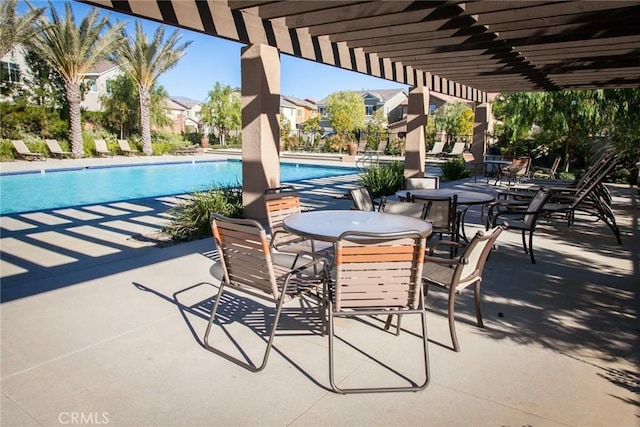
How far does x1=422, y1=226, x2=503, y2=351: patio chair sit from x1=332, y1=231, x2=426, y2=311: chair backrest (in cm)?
44

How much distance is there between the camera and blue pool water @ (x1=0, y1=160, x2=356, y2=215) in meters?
10.8

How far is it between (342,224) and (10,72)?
2610 cm

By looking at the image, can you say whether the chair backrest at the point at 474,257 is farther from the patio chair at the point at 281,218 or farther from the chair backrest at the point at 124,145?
the chair backrest at the point at 124,145

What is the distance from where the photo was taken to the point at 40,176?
15273 mm

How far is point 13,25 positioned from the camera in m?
18.3

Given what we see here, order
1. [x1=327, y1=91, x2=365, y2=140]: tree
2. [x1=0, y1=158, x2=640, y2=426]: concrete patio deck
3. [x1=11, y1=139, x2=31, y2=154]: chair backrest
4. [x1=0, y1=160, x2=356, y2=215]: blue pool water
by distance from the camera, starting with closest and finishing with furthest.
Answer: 1. [x1=0, y1=158, x2=640, y2=426]: concrete patio deck
2. [x1=0, y1=160, x2=356, y2=215]: blue pool water
3. [x1=11, y1=139, x2=31, y2=154]: chair backrest
4. [x1=327, y1=91, x2=365, y2=140]: tree

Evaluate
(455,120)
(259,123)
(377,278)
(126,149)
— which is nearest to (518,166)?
(259,123)

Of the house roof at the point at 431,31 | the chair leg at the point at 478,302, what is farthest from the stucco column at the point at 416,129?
the chair leg at the point at 478,302

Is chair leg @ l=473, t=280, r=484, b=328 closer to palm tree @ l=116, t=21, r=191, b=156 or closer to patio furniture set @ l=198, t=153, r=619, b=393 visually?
patio furniture set @ l=198, t=153, r=619, b=393

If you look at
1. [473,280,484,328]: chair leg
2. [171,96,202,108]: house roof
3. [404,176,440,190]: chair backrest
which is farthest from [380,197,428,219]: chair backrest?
[171,96,202,108]: house roof

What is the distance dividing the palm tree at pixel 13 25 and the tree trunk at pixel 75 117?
2.50 metres

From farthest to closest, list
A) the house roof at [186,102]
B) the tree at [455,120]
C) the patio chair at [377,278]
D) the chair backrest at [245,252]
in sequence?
the house roof at [186,102]
the tree at [455,120]
the chair backrest at [245,252]
the patio chair at [377,278]

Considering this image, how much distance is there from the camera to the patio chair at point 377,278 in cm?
250

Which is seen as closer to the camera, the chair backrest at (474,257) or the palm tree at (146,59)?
the chair backrest at (474,257)
